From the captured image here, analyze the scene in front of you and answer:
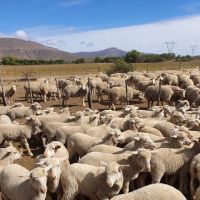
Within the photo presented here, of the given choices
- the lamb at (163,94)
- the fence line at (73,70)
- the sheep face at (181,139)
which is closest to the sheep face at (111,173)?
the sheep face at (181,139)

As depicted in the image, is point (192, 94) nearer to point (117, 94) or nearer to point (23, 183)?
point (117, 94)

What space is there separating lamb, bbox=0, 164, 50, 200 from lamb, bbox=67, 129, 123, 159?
8.63ft

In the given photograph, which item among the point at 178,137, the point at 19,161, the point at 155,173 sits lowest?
the point at 19,161

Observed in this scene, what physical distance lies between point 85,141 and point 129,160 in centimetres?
249

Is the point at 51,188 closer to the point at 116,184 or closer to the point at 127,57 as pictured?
the point at 116,184

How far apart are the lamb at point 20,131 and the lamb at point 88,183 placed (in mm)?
5364

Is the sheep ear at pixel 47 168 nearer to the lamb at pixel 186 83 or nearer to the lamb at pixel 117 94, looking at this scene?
the lamb at pixel 117 94

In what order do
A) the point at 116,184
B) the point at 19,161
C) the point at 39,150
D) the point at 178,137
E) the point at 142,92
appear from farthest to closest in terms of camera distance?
the point at 142,92
the point at 39,150
the point at 19,161
the point at 178,137
the point at 116,184

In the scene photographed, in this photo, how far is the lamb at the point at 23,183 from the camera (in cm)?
714

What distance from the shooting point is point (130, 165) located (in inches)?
333

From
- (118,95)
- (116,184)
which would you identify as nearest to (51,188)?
(116,184)

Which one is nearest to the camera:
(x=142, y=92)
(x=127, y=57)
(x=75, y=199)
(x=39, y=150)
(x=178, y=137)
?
(x=75, y=199)

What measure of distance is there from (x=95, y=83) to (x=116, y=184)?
17.3m

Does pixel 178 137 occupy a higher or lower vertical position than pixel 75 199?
higher
